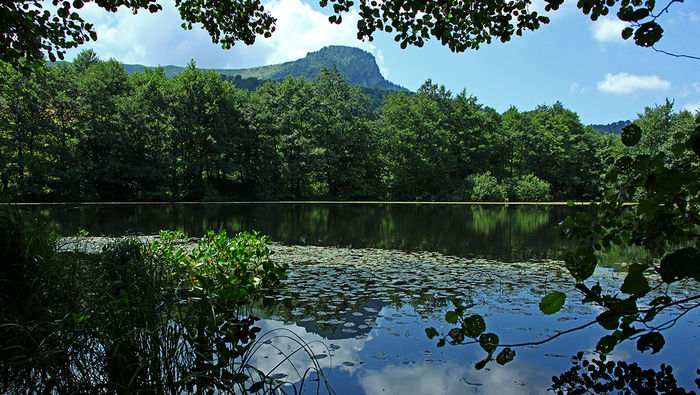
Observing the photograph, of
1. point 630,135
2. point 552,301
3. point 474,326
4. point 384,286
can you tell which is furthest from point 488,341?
point 384,286

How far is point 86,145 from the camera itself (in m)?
34.2

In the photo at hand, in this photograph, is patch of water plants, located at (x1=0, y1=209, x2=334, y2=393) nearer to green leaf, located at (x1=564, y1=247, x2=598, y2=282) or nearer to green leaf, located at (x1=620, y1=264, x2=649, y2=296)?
green leaf, located at (x1=564, y1=247, x2=598, y2=282)

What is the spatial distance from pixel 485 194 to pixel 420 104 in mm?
11680

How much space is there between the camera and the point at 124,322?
3.51 meters

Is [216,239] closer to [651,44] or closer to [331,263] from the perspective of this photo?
[331,263]

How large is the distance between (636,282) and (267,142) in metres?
38.8

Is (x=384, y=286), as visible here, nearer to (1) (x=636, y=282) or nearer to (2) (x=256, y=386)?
(2) (x=256, y=386)

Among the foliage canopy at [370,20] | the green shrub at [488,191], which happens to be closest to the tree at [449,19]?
the foliage canopy at [370,20]

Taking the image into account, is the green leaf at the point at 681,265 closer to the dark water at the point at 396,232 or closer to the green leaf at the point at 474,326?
the green leaf at the point at 474,326

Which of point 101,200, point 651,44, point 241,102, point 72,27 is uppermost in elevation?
point 241,102

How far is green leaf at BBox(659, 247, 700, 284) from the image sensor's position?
137cm

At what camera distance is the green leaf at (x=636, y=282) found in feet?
4.68

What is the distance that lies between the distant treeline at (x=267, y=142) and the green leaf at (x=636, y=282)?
1285 inches

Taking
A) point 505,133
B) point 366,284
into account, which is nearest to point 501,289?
point 366,284
